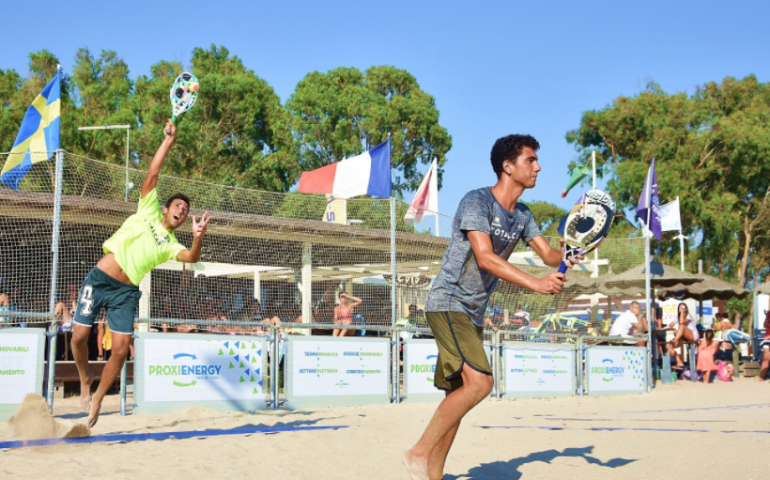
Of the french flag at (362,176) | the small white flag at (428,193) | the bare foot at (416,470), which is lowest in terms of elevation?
the bare foot at (416,470)

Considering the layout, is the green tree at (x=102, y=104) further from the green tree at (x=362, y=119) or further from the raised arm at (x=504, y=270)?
the raised arm at (x=504, y=270)

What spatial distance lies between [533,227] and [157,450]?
307cm

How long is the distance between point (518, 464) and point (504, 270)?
6.64ft

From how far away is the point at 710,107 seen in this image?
33.9 meters

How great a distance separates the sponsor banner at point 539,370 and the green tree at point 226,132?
23.1 meters

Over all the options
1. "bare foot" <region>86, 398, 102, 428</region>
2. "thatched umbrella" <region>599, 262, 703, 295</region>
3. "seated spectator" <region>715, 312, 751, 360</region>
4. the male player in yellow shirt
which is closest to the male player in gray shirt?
the male player in yellow shirt

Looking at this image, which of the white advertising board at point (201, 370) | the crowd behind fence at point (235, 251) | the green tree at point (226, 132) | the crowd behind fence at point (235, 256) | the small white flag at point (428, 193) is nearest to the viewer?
the white advertising board at point (201, 370)

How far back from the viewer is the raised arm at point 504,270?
12.0 ft

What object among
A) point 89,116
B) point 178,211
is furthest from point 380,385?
point 89,116

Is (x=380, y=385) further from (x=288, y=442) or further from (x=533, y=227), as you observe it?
(x=533, y=227)

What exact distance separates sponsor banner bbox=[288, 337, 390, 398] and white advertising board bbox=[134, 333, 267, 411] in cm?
46

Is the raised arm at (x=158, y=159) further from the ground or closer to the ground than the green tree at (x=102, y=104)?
closer to the ground

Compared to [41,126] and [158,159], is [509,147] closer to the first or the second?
[158,159]

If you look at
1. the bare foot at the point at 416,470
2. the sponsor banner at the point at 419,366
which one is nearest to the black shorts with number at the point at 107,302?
the bare foot at the point at 416,470
